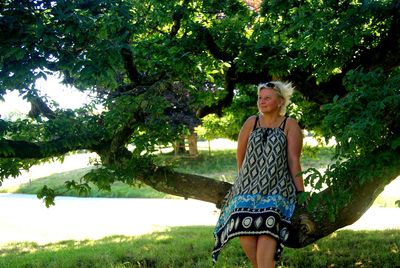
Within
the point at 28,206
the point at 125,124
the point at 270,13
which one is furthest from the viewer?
the point at 28,206

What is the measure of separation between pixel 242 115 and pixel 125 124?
3.32 metres

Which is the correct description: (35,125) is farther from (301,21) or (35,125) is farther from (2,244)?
(2,244)

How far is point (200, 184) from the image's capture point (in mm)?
6730

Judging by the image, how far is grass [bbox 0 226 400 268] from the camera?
730 centimetres

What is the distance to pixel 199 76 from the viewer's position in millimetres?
6457

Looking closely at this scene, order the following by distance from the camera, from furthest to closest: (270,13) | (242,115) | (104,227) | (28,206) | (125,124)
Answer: (28,206), (104,227), (242,115), (270,13), (125,124)

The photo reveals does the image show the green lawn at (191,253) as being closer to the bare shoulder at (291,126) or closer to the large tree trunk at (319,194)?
the large tree trunk at (319,194)

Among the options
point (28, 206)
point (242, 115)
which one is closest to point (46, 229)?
point (28, 206)

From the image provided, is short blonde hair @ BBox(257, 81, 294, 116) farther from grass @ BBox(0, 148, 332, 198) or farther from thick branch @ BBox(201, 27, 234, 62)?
grass @ BBox(0, 148, 332, 198)

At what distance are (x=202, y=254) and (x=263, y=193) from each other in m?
4.26

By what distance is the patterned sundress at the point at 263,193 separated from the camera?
3900 millimetres

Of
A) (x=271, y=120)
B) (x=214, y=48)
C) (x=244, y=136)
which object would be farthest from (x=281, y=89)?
(x=214, y=48)

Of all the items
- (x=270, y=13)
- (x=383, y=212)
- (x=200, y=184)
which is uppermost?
(x=270, y=13)

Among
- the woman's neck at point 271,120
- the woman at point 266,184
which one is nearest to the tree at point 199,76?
the woman at point 266,184
